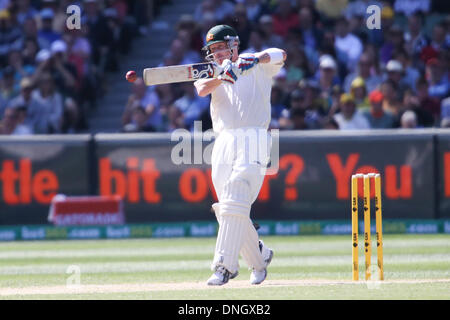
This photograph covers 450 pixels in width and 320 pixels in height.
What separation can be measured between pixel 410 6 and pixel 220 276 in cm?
1139

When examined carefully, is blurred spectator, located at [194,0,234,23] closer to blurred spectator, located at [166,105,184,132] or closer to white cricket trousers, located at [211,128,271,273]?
blurred spectator, located at [166,105,184,132]

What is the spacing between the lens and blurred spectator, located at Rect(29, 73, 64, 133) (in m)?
18.3

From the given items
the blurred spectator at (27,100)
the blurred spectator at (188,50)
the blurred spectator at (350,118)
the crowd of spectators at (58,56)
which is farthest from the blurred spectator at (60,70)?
the blurred spectator at (350,118)

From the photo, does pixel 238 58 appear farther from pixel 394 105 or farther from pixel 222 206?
pixel 394 105

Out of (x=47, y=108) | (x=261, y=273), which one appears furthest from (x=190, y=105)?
(x=261, y=273)

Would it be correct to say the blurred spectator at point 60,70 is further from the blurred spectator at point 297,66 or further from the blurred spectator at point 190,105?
the blurred spectator at point 297,66

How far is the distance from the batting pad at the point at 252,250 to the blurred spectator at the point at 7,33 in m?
12.7

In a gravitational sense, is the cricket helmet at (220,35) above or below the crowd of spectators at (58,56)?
below

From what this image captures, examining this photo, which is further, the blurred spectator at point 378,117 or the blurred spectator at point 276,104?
the blurred spectator at point 276,104

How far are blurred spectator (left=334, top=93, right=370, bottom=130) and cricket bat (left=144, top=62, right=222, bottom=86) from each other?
793cm

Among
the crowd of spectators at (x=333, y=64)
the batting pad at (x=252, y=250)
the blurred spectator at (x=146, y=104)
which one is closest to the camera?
the batting pad at (x=252, y=250)

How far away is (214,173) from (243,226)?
0.55 meters

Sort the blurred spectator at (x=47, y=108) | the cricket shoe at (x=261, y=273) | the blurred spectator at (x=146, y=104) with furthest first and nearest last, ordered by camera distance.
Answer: the blurred spectator at (x=47, y=108) < the blurred spectator at (x=146, y=104) < the cricket shoe at (x=261, y=273)

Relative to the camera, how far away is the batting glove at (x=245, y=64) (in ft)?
28.9
